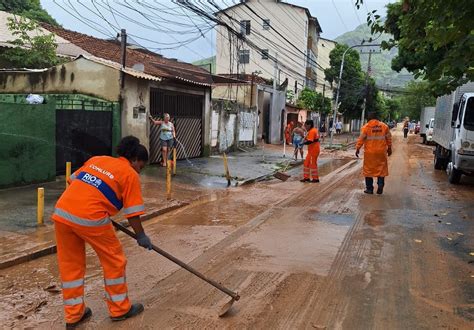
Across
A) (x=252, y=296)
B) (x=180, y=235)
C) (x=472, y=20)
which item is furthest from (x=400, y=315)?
(x=180, y=235)

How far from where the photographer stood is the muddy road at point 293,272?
4.06m

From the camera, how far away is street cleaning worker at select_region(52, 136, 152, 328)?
365 centimetres

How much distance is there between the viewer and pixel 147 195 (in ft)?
32.8

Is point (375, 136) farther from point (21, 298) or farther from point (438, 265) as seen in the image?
point (21, 298)

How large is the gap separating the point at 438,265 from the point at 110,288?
3868mm

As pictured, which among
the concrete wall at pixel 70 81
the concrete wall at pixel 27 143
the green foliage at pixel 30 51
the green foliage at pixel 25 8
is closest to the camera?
the concrete wall at pixel 27 143

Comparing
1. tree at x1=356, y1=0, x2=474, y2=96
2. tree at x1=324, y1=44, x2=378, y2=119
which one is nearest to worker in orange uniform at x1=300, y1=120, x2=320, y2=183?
tree at x1=356, y1=0, x2=474, y2=96

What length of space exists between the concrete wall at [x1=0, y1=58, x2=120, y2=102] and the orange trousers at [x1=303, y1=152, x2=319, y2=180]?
554 centimetres

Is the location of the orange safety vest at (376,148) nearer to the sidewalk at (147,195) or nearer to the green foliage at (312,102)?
the sidewalk at (147,195)

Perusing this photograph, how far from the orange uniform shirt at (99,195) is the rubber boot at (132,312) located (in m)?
0.83

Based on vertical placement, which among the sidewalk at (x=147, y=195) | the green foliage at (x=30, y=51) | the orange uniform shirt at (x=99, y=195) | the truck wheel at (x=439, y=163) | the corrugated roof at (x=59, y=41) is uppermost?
the corrugated roof at (x=59, y=41)

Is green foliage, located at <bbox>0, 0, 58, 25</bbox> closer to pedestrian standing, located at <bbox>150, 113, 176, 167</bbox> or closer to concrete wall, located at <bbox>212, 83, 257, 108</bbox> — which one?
concrete wall, located at <bbox>212, 83, 257, 108</bbox>

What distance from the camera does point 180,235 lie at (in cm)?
708

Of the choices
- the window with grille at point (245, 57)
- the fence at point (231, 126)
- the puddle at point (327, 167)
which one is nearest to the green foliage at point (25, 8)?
the fence at point (231, 126)
